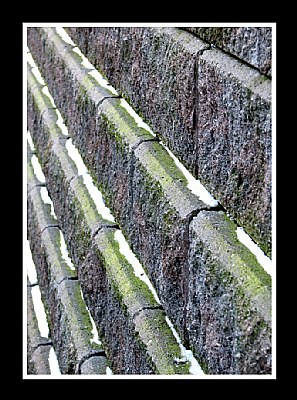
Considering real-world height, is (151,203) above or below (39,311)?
below

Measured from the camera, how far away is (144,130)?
1808mm

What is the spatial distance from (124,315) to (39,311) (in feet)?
3.57

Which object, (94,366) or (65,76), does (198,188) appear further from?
(65,76)

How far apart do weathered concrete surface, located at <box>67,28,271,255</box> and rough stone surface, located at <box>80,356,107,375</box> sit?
65 centimetres

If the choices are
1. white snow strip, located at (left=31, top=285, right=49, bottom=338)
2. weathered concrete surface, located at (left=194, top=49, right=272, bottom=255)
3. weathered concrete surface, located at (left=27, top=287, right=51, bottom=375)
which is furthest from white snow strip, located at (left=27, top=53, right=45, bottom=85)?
weathered concrete surface, located at (left=194, top=49, right=272, bottom=255)

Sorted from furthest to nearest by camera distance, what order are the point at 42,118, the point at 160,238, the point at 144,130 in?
the point at 42,118 < the point at 144,130 < the point at 160,238

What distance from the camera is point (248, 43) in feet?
3.89

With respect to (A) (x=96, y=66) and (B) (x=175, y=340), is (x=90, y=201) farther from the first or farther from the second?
(B) (x=175, y=340)

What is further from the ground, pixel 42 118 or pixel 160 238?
pixel 42 118

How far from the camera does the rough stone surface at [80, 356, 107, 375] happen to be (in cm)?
190

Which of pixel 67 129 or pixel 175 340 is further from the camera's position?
pixel 67 129

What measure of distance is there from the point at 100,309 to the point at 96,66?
0.85 m

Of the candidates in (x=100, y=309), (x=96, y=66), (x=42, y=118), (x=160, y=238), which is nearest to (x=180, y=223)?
(x=160, y=238)

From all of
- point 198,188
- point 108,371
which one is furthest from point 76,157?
point 198,188
